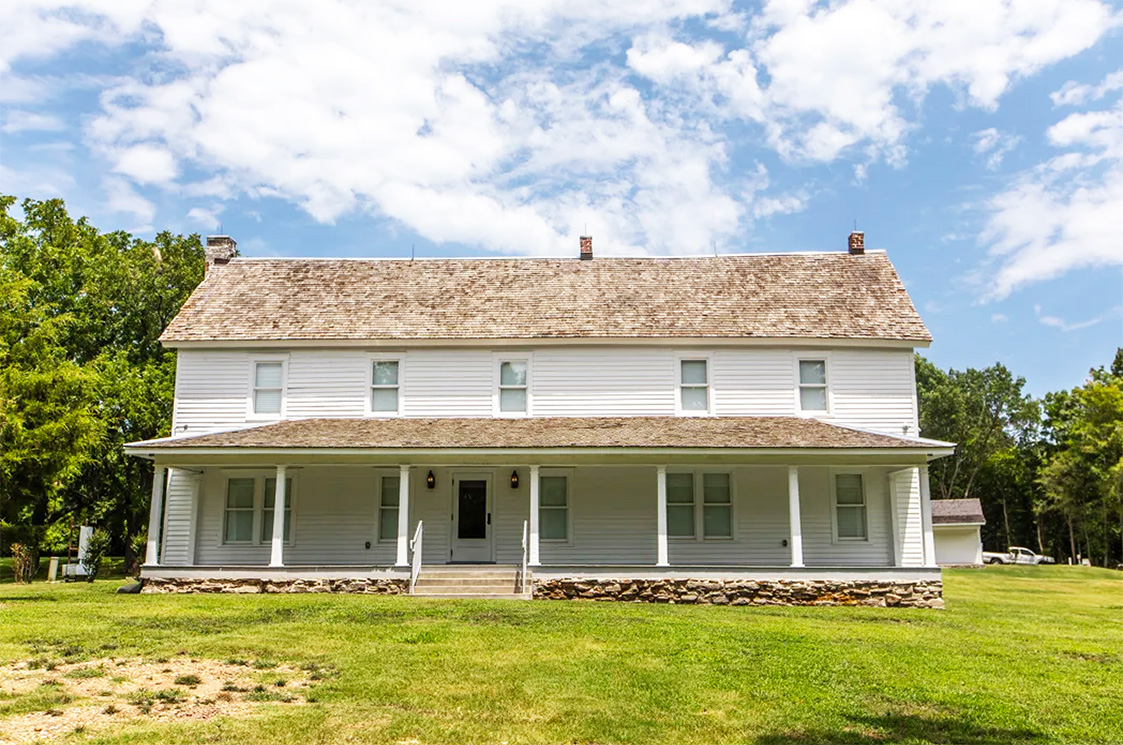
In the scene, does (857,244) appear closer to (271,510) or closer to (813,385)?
(813,385)

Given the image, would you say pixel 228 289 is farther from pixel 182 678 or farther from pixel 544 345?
pixel 182 678

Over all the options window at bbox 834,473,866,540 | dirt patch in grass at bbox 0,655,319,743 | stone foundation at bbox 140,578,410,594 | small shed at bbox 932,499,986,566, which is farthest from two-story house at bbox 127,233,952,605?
small shed at bbox 932,499,986,566

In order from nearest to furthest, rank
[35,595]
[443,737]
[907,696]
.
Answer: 1. [443,737]
2. [907,696]
3. [35,595]

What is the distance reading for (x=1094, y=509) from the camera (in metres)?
50.2

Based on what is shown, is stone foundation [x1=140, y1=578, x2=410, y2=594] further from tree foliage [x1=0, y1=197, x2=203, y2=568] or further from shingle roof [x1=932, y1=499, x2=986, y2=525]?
shingle roof [x1=932, y1=499, x2=986, y2=525]

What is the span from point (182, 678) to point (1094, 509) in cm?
5268

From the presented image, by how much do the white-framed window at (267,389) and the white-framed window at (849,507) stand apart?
41.7 ft

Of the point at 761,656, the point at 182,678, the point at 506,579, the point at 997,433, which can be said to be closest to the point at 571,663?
the point at 761,656

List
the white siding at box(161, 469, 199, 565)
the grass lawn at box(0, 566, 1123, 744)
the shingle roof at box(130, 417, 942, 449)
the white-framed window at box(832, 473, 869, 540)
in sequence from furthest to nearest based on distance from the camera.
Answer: the white siding at box(161, 469, 199, 565), the white-framed window at box(832, 473, 869, 540), the shingle roof at box(130, 417, 942, 449), the grass lawn at box(0, 566, 1123, 744)

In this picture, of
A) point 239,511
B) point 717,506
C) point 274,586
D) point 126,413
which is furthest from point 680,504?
point 126,413

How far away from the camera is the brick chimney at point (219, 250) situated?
80.2 feet

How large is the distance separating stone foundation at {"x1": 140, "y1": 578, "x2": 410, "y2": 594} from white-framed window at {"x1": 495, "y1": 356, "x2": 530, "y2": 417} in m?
5.11

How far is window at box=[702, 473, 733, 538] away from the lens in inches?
810

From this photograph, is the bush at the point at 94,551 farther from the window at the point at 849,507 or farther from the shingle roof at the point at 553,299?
the window at the point at 849,507
